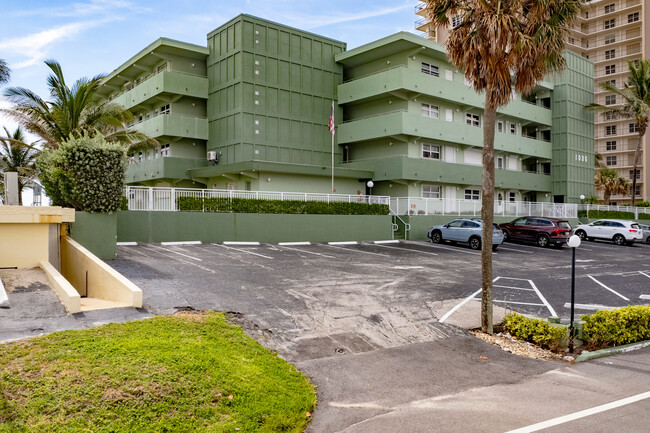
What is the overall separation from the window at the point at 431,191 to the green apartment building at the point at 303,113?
11 cm

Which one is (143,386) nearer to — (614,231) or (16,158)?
(614,231)

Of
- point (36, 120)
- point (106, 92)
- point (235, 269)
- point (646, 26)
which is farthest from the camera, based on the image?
point (646, 26)

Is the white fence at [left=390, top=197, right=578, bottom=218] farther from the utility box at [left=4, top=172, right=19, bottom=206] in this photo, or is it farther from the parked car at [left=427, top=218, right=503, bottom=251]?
the utility box at [left=4, top=172, right=19, bottom=206]

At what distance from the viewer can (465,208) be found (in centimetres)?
3378

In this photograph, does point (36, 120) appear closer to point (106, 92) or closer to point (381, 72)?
point (381, 72)

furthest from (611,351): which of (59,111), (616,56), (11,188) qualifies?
(616,56)

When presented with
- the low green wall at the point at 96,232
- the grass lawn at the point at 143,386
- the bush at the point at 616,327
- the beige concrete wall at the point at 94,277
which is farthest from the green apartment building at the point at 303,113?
the grass lawn at the point at 143,386

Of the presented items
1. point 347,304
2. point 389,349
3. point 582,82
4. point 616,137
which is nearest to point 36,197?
point 347,304

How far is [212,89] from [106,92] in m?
17.4

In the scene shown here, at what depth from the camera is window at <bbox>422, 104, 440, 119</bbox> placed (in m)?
34.7

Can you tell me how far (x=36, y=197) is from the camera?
50.9ft

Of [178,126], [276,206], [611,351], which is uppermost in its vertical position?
[178,126]

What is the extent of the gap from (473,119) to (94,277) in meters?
33.6

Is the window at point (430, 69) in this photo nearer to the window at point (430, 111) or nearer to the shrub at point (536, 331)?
the window at point (430, 111)
